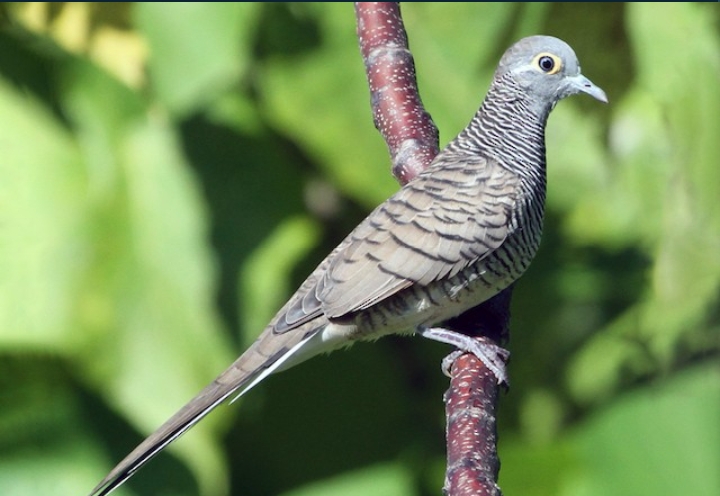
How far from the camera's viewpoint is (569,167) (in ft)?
11.8

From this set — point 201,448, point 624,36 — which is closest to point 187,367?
point 201,448

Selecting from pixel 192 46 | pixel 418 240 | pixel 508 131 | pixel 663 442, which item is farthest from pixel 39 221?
pixel 663 442

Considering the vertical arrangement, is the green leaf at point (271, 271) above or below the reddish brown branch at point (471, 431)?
above

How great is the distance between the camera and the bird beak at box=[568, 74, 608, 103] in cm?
304

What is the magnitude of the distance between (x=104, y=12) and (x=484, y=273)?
4.75ft

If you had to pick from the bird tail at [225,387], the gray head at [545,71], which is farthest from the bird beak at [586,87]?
the bird tail at [225,387]

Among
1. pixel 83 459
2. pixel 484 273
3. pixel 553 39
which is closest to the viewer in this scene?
pixel 484 273

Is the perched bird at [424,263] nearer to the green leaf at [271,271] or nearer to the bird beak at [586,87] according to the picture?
the bird beak at [586,87]

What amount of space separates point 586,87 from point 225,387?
Answer: 3.71ft

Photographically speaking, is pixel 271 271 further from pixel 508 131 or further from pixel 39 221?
pixel 508 131

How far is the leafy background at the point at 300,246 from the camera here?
3.33 metres

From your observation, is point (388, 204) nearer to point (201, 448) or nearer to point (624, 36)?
point (201, 448)

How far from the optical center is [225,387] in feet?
8.79

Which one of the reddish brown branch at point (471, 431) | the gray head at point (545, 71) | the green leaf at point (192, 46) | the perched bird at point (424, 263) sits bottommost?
the reddish brown branch at point (471, 431)
